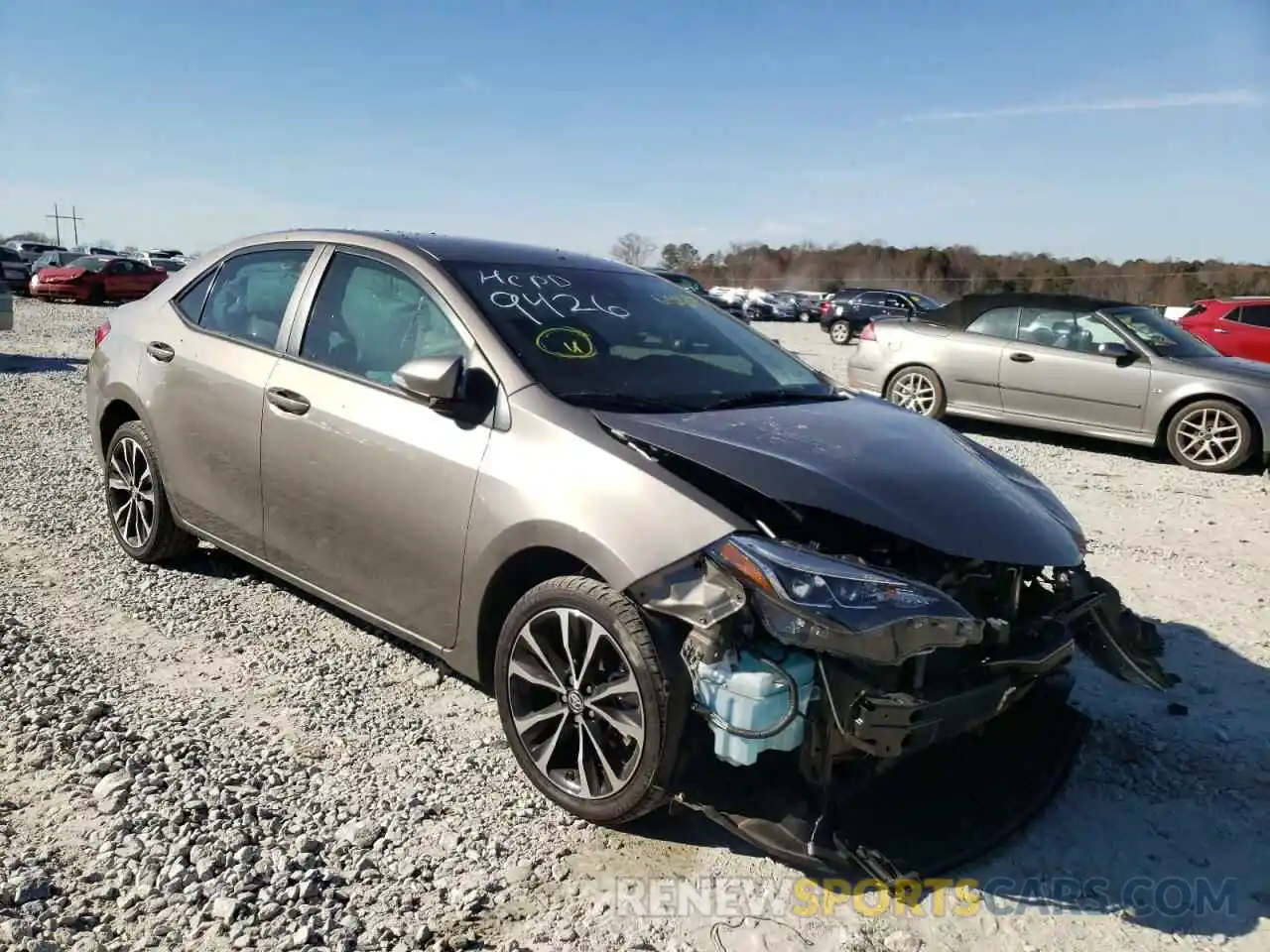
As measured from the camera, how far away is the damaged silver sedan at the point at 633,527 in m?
2.53

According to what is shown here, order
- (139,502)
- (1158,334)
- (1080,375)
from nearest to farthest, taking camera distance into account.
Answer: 1. (139,502)
2. (1080,375)
3. (1158,334)

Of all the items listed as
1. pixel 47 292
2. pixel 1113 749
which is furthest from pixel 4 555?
pixel 47 292

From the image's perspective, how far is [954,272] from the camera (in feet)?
226

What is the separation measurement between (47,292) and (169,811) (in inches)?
1149

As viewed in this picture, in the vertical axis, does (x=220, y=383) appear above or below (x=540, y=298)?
below

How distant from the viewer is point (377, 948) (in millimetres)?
2342

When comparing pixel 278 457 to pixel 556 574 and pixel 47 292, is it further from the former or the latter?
A: pixel 47 292

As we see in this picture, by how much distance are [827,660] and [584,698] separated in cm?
73

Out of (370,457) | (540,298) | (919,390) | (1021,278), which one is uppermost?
(1021,278)

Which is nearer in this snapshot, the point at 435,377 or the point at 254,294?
the point at 435,377

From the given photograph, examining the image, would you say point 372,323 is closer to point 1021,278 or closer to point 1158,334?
point 1158,334

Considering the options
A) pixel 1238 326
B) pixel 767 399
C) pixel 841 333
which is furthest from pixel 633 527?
pixel 841 333

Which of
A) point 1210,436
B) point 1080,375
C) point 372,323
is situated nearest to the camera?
point 372,323

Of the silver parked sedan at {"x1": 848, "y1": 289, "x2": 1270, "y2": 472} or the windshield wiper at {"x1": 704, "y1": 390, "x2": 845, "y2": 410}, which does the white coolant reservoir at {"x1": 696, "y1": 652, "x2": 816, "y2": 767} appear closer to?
the windshield wiper at {"x1": 704, "y1": 390, "x2": 845, "y2": 410}
